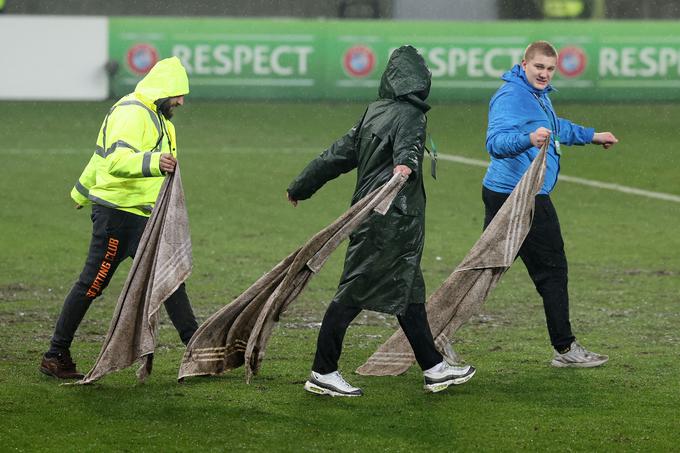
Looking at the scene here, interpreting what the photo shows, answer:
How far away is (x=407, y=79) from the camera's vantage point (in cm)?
761

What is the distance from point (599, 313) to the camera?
10.4 metres

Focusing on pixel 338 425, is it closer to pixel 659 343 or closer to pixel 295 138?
pixel 659 343

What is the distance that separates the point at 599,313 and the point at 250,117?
45.9 ft

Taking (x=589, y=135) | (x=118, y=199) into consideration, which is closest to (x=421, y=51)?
(x=589, y=135)

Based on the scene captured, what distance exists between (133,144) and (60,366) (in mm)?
1285

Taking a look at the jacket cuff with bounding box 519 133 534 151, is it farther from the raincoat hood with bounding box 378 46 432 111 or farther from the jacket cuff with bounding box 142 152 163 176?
the jacket cuff with bounding box 142 152 163 176

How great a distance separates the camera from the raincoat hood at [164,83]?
8.12 meters

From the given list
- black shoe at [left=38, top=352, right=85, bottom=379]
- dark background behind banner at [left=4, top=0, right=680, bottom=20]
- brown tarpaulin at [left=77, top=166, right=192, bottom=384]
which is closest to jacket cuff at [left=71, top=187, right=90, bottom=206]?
brown tarpaulin at [left=77, top=166, right=192, bottom=384]

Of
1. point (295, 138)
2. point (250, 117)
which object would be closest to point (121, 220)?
point (295, 138)

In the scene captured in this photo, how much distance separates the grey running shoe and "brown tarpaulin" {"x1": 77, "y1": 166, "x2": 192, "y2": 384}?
7.35ft

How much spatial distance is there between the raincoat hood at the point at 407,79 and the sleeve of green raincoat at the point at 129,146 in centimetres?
125

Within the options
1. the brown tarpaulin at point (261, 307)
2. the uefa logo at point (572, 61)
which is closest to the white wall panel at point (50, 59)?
the uefa logo at point (572, 61)

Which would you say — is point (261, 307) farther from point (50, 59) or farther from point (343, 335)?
point (50, 59)

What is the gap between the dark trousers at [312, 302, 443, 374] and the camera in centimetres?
765
